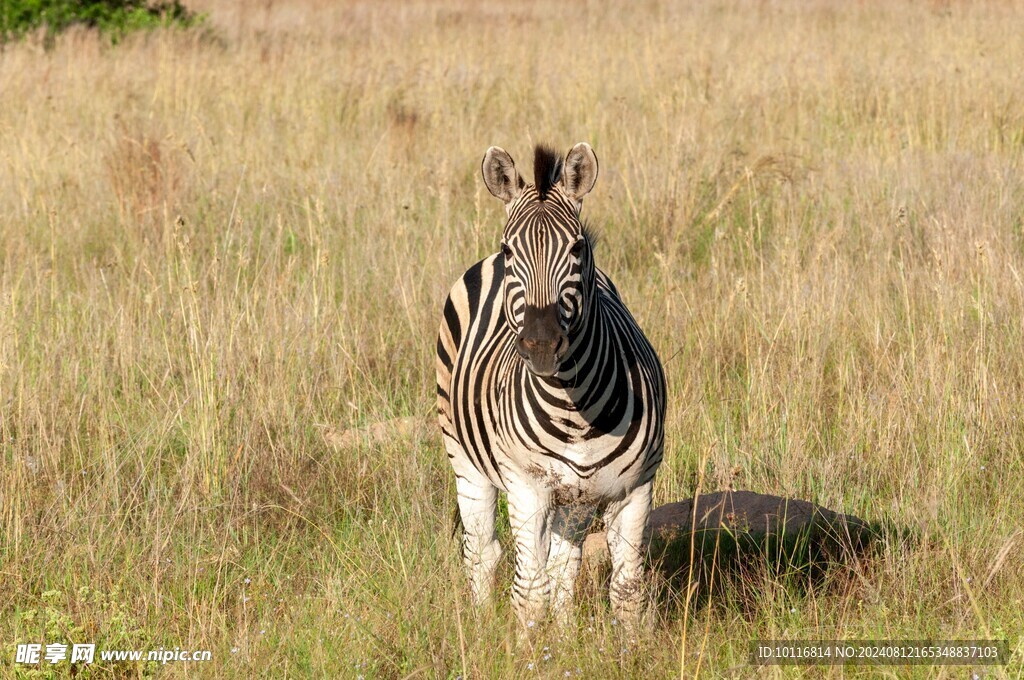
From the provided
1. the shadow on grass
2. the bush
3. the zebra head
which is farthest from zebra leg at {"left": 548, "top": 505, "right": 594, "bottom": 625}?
the bush

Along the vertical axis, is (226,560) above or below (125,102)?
below

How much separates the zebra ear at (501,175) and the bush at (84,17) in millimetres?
10466

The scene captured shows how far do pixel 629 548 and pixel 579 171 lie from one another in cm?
110

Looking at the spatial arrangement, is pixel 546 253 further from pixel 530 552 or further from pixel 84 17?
pixel 84 17

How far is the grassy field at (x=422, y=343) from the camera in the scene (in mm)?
3561

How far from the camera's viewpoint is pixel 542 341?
9.59ft

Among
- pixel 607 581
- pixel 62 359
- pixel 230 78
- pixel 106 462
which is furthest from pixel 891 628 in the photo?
pixel 230 78

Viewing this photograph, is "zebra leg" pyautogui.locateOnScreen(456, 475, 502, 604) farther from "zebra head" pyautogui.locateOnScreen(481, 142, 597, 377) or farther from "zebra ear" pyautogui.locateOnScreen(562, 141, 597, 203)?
"zebra ear" pyautogui.locateOnScreen(562, 141, 597, 203)

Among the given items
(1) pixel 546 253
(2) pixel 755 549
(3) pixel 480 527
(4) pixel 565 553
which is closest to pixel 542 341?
(1) pixel 546 253

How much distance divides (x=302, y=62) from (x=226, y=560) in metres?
8.53

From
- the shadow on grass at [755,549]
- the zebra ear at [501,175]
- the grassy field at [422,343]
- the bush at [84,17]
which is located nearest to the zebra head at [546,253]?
the zebra ear at [501,175]

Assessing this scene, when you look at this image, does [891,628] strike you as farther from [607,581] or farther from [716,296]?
[716,296]

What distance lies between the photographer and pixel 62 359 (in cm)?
501

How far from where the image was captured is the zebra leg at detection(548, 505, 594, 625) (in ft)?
11.0
